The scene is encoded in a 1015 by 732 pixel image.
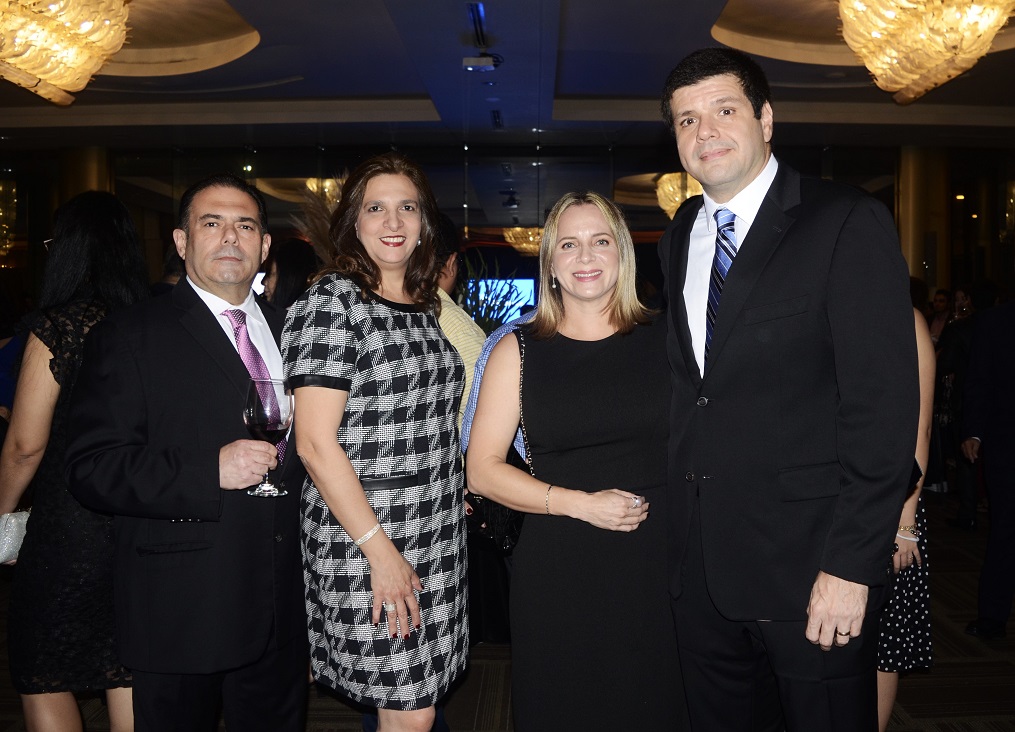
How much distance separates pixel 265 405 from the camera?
184 centimetres

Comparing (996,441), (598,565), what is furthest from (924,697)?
(598,565)

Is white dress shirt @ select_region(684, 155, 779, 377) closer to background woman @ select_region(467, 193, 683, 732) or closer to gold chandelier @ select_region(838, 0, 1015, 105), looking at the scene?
background woman @ select_region(467, 193, 683, 732)

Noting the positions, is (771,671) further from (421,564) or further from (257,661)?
(257,661)

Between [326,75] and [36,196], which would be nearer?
[326,75]

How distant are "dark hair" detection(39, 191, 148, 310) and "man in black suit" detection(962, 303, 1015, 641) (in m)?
4.01

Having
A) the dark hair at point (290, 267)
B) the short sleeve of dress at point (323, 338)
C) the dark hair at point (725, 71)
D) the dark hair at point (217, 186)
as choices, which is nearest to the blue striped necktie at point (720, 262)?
the dark hair at point (725, 71)

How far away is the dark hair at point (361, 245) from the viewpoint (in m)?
2.27

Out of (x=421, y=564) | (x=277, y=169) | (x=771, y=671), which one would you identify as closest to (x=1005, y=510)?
(x=771, y=671)

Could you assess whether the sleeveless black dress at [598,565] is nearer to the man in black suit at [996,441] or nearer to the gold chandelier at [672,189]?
the man in black suit at [996,441]

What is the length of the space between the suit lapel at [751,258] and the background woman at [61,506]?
5.22 ft

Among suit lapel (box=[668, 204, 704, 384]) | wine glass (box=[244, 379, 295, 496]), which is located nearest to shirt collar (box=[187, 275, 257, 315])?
wine glass (box=[244, 379, 295, 496])

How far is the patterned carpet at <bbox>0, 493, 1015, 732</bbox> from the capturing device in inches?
133

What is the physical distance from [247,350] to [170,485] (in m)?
0.40

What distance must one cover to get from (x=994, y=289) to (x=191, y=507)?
6.46 metres
